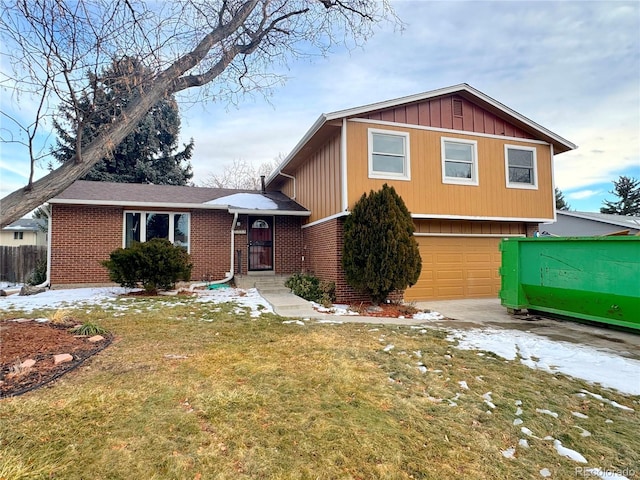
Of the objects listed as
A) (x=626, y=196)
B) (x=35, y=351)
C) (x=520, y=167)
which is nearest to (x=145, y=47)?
(x=35, y=351)

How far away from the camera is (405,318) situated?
708cm

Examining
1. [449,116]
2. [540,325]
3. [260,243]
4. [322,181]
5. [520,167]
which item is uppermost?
[449,116]

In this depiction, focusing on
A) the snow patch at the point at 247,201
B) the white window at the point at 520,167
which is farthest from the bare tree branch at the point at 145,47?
the white window at the point at 520,167

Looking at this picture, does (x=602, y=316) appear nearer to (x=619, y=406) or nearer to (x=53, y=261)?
(x=619, y=406)

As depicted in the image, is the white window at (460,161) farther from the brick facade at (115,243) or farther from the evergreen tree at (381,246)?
the brick facade at (115,243)

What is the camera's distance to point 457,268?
10.2 m

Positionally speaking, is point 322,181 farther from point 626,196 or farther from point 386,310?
point 626,196

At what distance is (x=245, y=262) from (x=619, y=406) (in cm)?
1008

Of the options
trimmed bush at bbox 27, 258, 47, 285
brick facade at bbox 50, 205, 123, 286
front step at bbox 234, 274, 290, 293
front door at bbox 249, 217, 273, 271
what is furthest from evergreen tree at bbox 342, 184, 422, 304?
trimmed bush at bbox 27, 258, 47, 285

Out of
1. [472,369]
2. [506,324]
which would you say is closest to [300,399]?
[472,369]

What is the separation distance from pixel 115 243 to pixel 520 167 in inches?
493

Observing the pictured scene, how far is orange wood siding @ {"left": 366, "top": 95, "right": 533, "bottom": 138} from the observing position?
9.11m

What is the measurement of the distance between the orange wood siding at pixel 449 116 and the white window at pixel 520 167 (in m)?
0.46

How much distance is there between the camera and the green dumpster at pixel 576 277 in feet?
19.0
